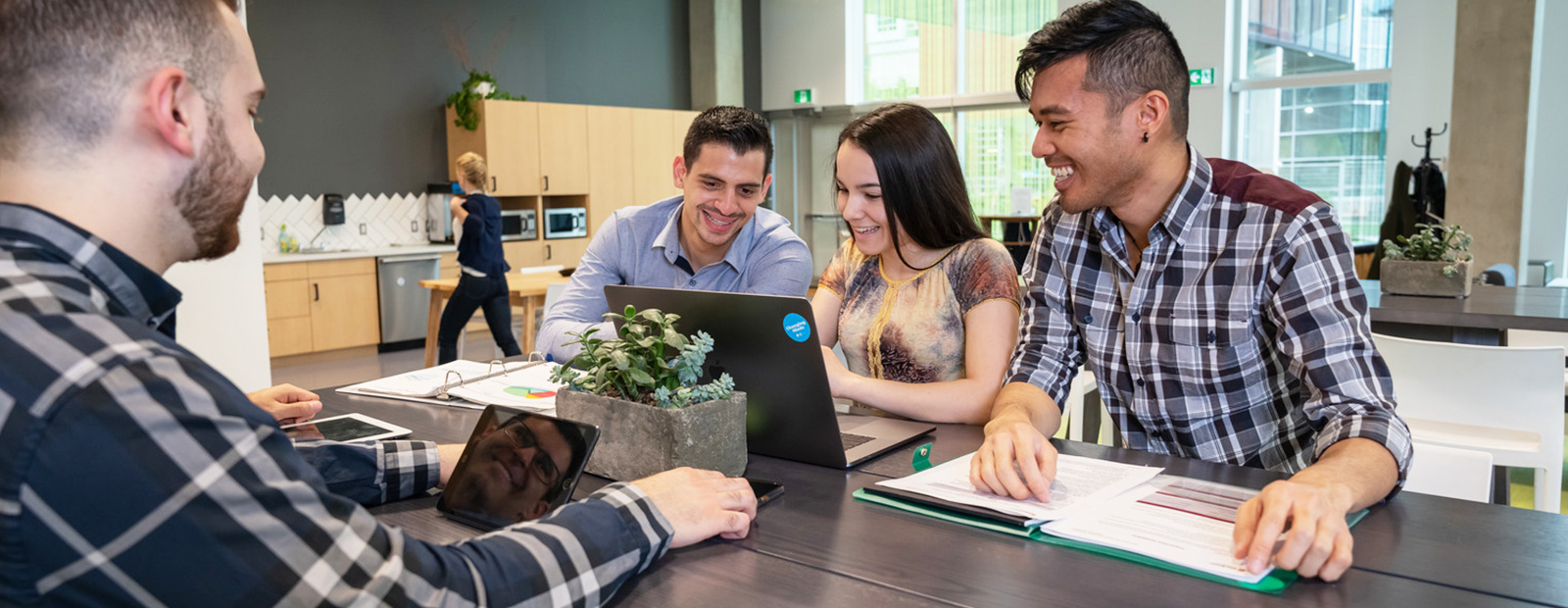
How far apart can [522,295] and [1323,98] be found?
6.42 metres

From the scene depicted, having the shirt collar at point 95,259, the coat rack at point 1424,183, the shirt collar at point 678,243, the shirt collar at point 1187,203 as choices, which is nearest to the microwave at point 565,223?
the shirt collar at point 678,243

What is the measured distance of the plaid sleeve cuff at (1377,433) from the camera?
130 cm

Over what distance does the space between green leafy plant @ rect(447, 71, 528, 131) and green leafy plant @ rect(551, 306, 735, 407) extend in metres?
7.20

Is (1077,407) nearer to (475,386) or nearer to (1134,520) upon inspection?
(475,386)

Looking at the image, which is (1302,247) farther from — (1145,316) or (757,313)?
(757,313)

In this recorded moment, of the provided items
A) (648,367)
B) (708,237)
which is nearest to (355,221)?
(708,237)

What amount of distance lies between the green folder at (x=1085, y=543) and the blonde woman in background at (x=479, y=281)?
195 inches

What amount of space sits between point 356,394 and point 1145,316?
5.04 feet

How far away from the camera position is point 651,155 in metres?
9.33

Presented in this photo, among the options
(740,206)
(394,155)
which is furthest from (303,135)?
(740,206)

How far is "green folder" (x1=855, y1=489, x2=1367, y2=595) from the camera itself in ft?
3.25

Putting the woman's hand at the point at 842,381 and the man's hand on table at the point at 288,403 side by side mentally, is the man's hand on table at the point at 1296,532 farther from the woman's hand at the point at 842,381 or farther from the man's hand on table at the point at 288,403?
the man's hand on table at the point at 288,403

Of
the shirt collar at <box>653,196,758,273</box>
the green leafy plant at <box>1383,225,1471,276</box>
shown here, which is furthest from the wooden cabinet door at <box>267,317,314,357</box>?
the green leafy plant at <box>1383,225,1471,276</box>

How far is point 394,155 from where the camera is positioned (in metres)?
8.17
